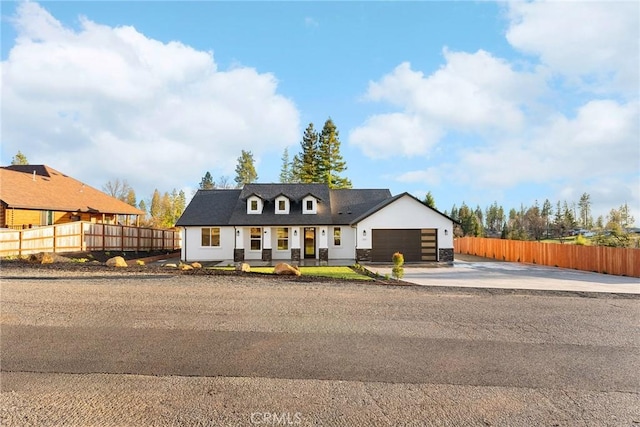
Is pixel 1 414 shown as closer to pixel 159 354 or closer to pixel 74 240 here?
pixel 159 354

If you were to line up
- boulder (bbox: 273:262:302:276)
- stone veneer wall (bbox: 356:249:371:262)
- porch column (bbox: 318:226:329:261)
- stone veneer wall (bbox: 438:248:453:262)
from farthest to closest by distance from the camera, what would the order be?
porch column (bbox: 318:226:329:261) < stone veneer wall (bbox: 438:248:453:262) < stone veneer wall (bbox: 356:249:371:262) < boulder (bbox: 273:262:302:276)

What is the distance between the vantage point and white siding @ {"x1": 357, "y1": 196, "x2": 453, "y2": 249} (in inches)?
936

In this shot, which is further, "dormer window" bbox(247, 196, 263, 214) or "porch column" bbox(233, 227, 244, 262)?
"dormer window" bbox(247, 196, 263, 214)

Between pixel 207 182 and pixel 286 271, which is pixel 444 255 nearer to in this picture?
pixel 286 271

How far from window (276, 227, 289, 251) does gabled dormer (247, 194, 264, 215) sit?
1.93 metres

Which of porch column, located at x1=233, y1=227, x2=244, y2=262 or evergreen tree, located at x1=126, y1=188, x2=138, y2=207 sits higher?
evergreen tree, located at x1=126, y1=188, x2=138, y2=207

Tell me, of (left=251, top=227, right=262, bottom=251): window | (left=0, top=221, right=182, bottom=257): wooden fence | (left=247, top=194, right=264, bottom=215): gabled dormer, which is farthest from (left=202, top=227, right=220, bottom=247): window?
(left=0, top=221, right=182, bottom=257): wooden fence

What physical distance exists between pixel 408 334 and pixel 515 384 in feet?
7.13

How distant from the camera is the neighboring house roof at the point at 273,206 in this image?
2502 cm

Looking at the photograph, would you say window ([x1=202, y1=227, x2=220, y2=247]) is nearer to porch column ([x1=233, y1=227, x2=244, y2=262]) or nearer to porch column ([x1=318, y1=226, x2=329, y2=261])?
porch column ([x1=233, y1=227, x2=244, y2=262])

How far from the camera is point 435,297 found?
10180mm

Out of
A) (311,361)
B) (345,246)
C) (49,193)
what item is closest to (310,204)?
(345,246)

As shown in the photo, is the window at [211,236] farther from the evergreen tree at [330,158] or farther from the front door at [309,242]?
the evergreen tree at [330,158]

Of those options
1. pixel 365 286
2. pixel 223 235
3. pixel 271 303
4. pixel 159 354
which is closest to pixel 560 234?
pixel 223 235
